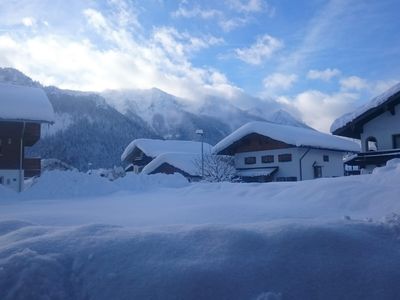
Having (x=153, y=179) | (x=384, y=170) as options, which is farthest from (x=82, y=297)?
(x=153, y=179)

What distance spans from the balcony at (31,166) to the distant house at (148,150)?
1979 cm

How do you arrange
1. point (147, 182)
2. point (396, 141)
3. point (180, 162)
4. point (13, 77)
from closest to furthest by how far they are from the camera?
point (147, 182) → point (396, 141) → point (180, 162) → point (13, 77)

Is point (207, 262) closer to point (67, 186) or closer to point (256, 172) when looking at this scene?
point (67, 186)

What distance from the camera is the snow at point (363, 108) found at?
721 inches

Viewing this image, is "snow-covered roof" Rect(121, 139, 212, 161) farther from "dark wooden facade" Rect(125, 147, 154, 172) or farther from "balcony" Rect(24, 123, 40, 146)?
"balcony" Rect(24, 123, 40, 146)

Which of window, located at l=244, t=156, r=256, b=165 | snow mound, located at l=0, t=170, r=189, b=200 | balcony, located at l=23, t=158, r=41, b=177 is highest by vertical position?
window, located at l=244, t=156, r=256, b=165

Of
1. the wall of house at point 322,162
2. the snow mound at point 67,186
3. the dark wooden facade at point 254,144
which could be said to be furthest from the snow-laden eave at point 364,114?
the snow mound at point 67,186

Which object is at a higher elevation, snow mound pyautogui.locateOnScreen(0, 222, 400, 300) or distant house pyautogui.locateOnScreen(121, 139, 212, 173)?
distant house pyautogui.locateOnScreen(121, 139, 212, 173)

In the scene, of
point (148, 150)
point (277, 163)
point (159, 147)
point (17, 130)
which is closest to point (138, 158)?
point (148, 150)

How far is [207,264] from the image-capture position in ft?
10.4

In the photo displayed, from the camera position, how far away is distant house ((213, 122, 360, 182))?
29.3 metres

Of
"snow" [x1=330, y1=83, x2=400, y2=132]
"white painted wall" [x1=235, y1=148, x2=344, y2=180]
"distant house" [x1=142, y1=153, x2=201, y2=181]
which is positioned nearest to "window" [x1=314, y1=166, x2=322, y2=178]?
"white painted wall" [x1=235, y1=148, x2=344, y2=180]

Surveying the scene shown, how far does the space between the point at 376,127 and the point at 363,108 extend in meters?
1.45

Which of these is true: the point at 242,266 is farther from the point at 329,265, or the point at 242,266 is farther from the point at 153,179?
the point at 153,179
